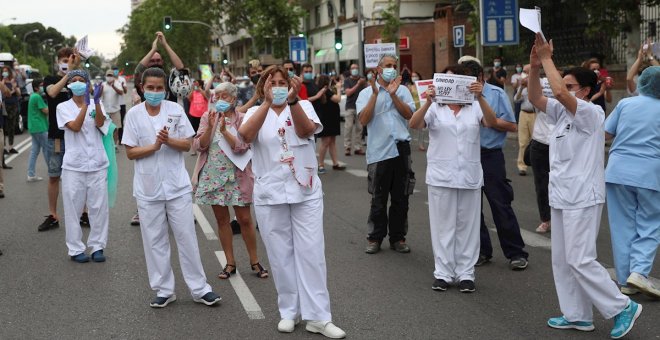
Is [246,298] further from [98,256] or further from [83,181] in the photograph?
[83,181]

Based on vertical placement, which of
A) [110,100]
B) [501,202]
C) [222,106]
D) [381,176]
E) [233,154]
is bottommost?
[501,202]

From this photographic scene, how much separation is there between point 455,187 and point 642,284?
159cm

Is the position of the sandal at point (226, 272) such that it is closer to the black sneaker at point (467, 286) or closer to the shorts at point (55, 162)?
the black sneaker at point (467, 286)

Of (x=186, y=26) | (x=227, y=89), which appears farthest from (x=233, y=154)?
(x=186, y=26)

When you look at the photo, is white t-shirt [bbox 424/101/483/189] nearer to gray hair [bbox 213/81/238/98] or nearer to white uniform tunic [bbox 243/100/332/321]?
white uniform tunic [bbox 243/100/332/321]

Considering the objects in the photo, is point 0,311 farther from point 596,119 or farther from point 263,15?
point 263,15

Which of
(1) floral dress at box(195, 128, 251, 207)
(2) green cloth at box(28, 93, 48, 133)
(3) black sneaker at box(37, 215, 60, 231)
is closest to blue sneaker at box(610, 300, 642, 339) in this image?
(1) floral dress at box(195, 128, 251, 207)

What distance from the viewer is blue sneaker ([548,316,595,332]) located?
6.16 m

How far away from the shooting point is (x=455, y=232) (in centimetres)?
752

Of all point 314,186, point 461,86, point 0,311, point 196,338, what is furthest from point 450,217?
point 0,311

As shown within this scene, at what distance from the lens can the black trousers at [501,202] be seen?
8250mm

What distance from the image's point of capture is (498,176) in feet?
27.3

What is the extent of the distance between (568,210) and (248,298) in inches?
103

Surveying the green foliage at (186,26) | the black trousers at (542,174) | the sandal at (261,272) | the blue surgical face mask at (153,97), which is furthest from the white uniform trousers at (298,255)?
the green foliage at (186,26)
